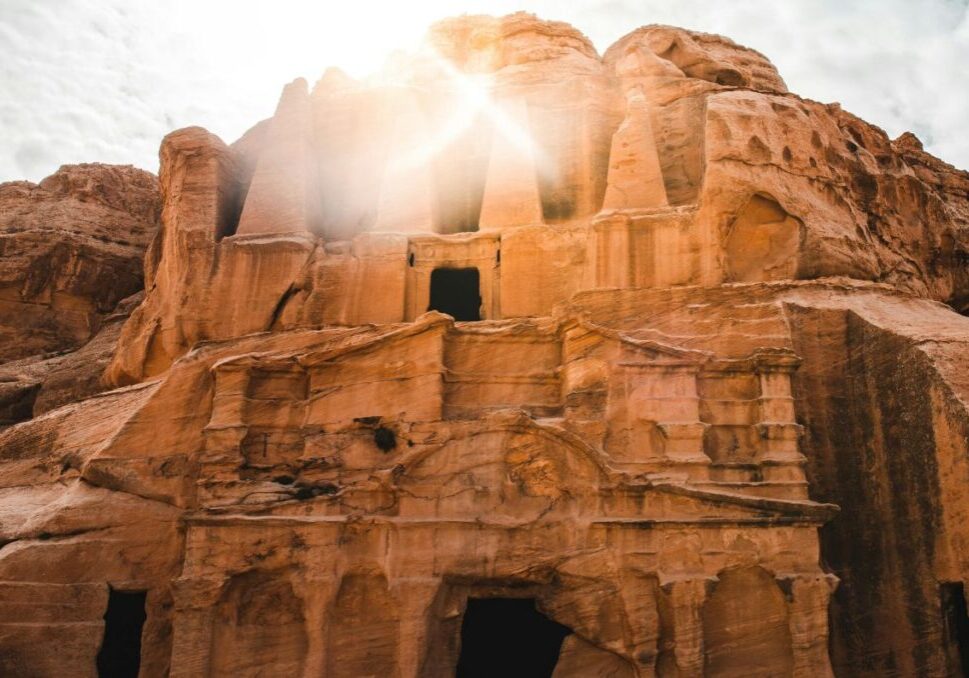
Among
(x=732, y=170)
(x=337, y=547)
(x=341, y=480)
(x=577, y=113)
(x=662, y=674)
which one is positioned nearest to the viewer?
(x=662, y=674)

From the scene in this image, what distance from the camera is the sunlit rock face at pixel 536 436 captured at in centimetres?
1141

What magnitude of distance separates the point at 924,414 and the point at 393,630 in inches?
326

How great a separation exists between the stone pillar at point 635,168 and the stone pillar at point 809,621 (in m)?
7.95

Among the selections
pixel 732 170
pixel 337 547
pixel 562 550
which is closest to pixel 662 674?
pixel 562 550

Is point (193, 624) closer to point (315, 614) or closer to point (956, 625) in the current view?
point (315, 614)

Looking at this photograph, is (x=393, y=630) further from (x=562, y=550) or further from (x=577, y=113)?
(x=577, y=113)

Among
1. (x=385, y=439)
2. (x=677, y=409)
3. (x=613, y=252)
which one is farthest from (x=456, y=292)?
(x=677, y=409)

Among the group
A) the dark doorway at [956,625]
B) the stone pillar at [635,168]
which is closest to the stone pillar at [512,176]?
the stone pillar at [635,168]

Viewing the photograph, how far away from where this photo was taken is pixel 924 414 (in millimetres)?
11359

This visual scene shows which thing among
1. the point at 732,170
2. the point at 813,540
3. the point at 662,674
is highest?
the point at 732,170

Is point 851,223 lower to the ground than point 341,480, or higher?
higher

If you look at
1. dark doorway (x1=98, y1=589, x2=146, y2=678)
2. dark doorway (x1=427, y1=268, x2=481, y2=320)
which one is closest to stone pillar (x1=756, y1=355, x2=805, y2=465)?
dark doorway (x1=427, y1=268, x2=481, y2=320)

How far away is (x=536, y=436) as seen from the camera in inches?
485

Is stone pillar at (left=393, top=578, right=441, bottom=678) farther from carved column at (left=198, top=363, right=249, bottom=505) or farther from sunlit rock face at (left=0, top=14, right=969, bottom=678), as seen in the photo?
carved column at (left=198, top=363, right=249, bottom=505)
